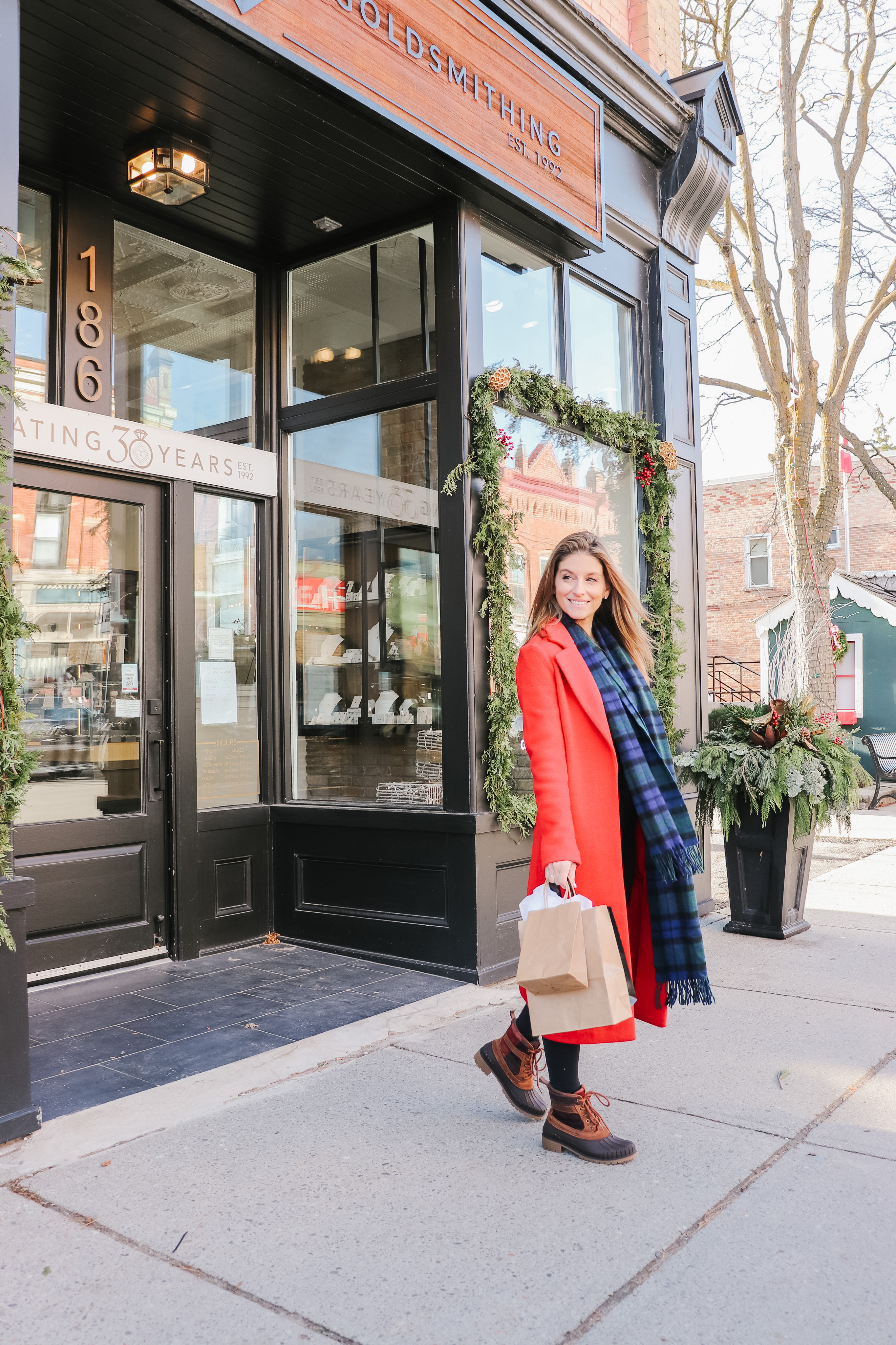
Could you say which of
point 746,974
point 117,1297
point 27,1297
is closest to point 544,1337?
point 117,1297

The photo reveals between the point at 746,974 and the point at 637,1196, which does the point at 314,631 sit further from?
the point at 637,1196

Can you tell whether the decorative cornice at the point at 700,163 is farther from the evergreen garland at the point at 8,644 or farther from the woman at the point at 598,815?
the evergreen garland at the point at 8,644

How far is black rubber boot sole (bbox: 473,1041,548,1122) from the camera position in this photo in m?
3.41

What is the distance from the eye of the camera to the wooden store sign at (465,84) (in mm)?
4277

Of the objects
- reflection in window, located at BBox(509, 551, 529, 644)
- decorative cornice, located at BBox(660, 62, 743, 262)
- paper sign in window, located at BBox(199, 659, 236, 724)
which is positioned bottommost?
paper sign in window, located at BBox(199, 659, 236, 724)

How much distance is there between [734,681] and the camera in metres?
23.4

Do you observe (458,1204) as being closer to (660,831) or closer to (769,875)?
(660,831)

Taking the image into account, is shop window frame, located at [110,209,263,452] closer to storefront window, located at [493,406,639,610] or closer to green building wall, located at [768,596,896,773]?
storefront window, located at [493,406,639,610]

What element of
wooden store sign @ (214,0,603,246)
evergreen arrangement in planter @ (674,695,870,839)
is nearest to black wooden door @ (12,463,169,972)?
wooden store sign @ (214,0,603,246)

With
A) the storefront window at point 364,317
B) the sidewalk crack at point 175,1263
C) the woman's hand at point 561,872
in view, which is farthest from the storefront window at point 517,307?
the sidewalk crack at point 175,1263

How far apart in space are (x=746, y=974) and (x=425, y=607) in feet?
8.39

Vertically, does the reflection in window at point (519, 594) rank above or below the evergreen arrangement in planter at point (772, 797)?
above

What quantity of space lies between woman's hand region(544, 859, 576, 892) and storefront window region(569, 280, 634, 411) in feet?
13.7

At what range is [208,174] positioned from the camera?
5148 mm
